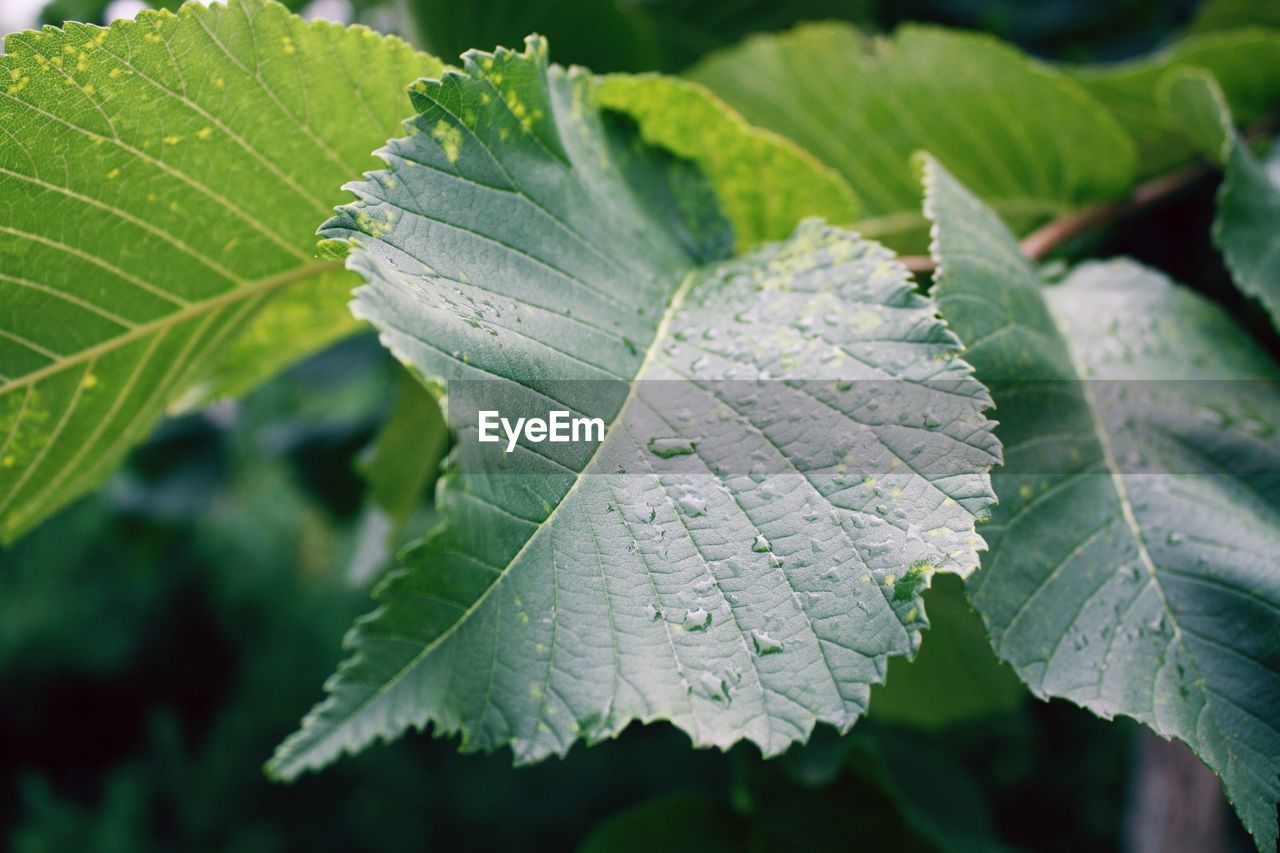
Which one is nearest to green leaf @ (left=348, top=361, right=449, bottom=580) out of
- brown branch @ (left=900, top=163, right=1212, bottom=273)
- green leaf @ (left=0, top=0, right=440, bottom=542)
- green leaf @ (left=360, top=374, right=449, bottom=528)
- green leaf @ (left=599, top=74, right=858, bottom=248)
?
green leaf @ (left=360, top=374, right=449, bottom=528)

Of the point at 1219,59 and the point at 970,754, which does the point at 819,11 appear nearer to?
the point at 1219,59

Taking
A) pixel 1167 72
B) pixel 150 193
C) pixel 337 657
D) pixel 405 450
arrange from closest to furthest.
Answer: pixel 150 193 < pixel 1167 72 < pixel 405 450 < pixel 337 657

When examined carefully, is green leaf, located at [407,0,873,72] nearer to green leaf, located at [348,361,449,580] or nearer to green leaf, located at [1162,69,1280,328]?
green leaf, located at [348,361,449,580]

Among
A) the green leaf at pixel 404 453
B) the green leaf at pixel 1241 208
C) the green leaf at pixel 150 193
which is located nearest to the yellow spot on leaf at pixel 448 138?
the green leaf at pixel 150 193

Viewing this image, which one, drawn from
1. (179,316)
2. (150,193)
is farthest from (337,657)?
(150,193)

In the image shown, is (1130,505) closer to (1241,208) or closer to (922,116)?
(1241,208)
